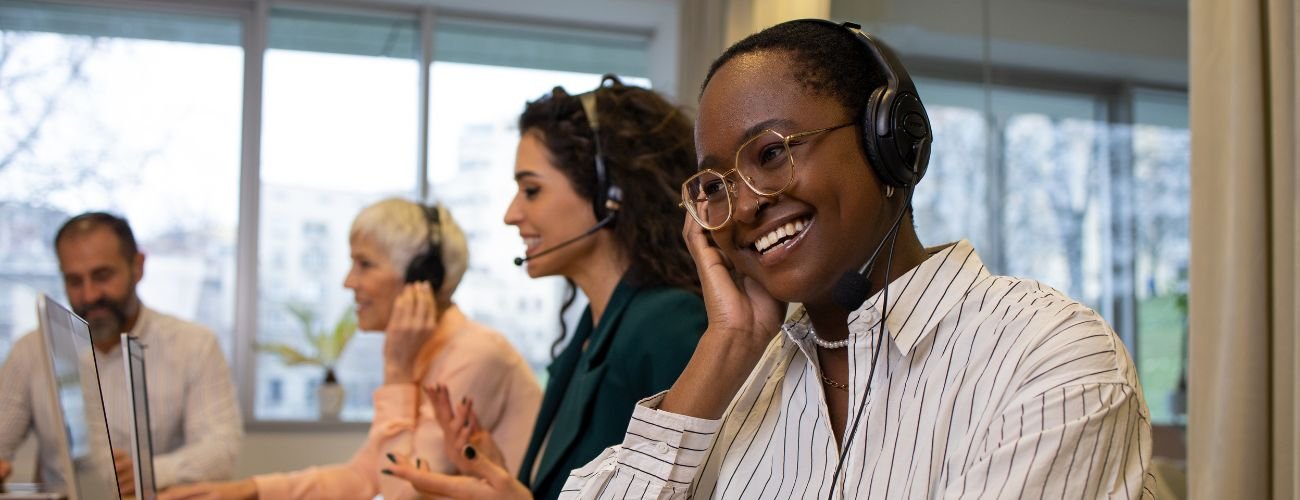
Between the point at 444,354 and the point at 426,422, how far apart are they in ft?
0.85

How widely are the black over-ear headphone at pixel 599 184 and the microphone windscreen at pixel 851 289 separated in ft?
2.87

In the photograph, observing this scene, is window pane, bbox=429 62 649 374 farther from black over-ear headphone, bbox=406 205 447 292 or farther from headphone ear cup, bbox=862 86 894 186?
headphone ear cup, bbox=862 86 894 186

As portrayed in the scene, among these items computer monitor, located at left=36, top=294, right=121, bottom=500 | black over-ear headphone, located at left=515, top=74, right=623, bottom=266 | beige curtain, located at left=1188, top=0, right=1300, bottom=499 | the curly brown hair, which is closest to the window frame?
beige curtain, located at left=1188, top=0, right=1300, bottom=499

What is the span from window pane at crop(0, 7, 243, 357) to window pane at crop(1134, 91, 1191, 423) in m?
3.70

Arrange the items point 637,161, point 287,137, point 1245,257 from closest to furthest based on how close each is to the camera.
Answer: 1. point 1245,257
2. point 637,161
3. point 287,137

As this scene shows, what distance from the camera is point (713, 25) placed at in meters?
4.52

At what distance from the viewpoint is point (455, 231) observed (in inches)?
116

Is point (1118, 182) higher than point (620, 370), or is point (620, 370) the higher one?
point (1118, 182)

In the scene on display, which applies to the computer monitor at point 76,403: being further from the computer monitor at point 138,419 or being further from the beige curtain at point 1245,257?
the beige curtain at point 1245,257

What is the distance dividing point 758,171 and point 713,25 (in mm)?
3513

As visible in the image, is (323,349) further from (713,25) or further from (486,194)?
(713,25)

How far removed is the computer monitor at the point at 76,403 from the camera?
970 mm

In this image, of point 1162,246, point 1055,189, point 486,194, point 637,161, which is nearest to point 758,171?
point 637,161

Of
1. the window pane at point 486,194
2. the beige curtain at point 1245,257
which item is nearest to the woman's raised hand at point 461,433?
the beige curtain at point 1245,257
